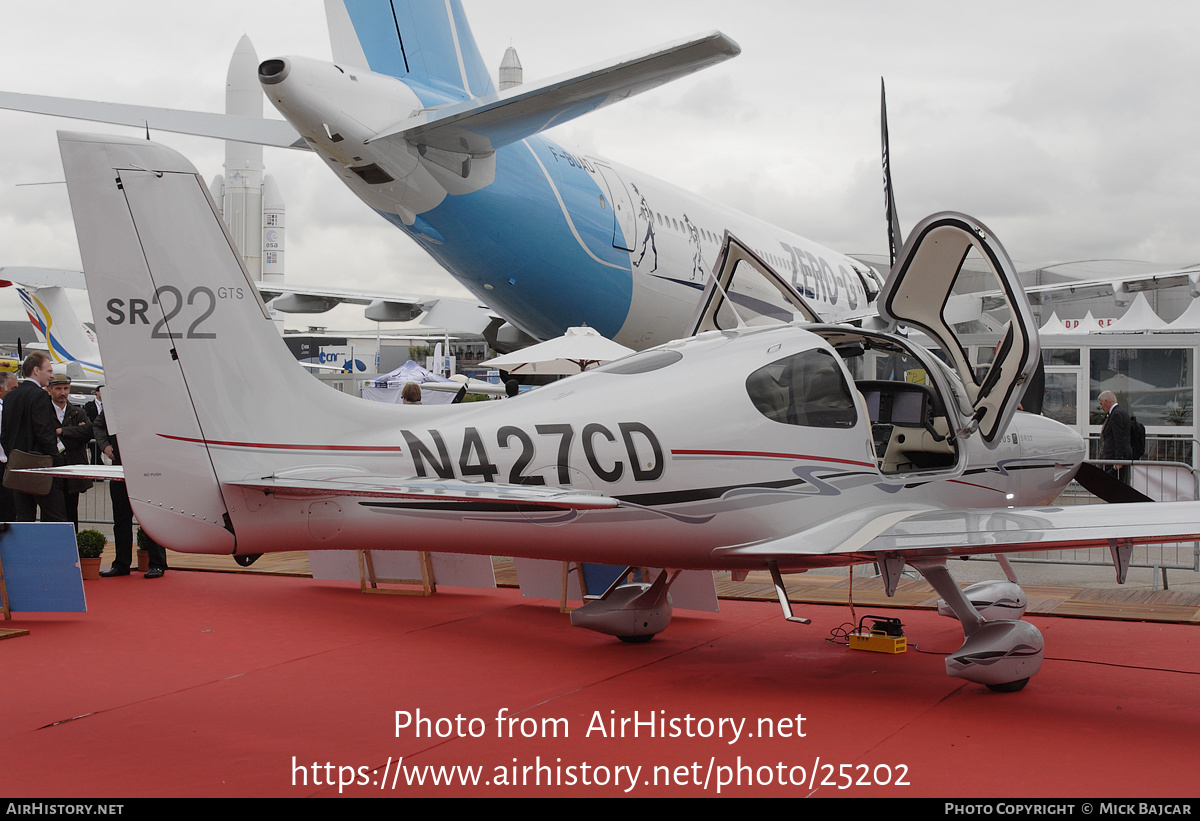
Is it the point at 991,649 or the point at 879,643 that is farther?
the point at 879,643

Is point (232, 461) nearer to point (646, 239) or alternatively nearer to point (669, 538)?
point (669, 538)

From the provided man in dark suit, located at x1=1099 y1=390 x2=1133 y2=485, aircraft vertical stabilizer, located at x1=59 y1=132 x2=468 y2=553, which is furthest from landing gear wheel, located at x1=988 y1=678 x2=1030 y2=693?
man in dark suit, located at x1=1099 y1=390 x2=1133 y2=485

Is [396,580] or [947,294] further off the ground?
[947,294]

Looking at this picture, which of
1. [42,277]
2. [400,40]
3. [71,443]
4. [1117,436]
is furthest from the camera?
[42,277]

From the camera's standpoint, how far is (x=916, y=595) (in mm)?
8203

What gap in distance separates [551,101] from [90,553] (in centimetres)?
583

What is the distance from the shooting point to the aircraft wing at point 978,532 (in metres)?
4.55

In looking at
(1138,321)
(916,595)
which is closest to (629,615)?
(916,595)

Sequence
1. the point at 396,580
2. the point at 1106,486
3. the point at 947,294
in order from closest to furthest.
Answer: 1. the point at 947,294
2. the point at 1106,486
3. the point at 396,580

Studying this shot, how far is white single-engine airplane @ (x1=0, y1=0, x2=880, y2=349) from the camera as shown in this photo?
23.7 feet

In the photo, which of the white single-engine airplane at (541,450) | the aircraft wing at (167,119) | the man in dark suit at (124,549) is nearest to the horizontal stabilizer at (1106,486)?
the white single-engine airplane at (541,450)

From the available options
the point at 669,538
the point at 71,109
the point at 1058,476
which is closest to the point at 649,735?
the point at 669,538

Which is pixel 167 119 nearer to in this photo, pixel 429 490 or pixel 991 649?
pixel 429 490

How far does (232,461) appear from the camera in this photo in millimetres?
4797
